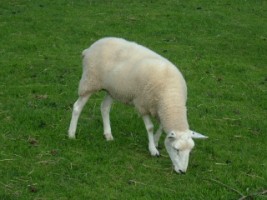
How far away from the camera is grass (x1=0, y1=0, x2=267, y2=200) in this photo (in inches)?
241

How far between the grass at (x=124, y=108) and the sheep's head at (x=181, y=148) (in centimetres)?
12

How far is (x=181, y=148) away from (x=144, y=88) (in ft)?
3.29

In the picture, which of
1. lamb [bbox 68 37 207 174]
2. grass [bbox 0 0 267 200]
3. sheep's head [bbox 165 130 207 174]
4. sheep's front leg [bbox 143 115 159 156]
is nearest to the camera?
grass [bbox 0 0 267 200]

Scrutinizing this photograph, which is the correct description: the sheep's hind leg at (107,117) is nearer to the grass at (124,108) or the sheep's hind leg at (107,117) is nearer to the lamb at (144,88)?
the lamb at (144,88)

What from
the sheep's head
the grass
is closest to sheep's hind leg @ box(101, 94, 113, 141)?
the grass

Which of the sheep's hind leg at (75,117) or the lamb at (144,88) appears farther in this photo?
the sheep's hind leg at (75,117)

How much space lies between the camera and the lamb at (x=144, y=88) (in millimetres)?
6504

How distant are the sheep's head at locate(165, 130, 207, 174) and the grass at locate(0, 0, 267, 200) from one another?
12 centimetres

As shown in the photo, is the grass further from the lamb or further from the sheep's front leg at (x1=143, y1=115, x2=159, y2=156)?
the lamb

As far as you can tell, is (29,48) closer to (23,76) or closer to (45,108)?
(23,76)

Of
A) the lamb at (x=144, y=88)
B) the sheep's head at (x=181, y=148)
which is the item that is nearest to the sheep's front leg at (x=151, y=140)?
the lamb at (x=144, y=88)

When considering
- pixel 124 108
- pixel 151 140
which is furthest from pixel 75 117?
pixel 124 108

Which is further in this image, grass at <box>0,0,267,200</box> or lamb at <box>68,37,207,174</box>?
lamb at <box>68,37,207,174</box>

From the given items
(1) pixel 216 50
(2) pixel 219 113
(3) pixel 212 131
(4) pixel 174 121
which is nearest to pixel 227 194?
(4) pixel 174 121
